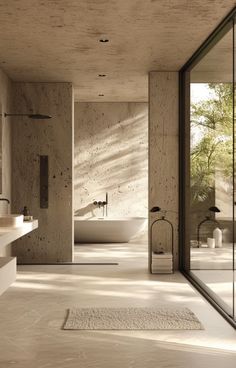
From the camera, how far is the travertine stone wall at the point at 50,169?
776 cm

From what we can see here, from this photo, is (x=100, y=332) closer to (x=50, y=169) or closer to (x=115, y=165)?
(x=50, y=169)

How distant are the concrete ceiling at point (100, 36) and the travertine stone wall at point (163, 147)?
27cm

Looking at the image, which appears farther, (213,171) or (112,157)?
(112,157)

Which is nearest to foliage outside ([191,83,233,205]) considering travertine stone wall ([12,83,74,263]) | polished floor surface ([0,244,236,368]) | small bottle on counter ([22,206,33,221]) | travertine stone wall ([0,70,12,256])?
polished floor surface ([0,244,236,368])

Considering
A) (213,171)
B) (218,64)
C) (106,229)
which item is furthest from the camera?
(106,229)

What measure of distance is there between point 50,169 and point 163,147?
1.77 metres

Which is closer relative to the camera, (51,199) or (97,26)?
(97,26)

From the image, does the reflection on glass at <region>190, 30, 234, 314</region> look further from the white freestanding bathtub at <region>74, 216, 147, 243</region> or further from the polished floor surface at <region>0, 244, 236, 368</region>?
the white freestanding bathtub at <region>74, 216, 147, 243</region>

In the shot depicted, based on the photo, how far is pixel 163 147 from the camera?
7.17m

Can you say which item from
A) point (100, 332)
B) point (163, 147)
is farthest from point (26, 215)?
point (163, 147)

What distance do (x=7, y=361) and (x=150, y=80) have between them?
15.2 feet

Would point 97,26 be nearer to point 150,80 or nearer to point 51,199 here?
point 150,80

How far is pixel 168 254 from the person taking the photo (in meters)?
6.88

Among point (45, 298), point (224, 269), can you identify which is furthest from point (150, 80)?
point (45, 298)
